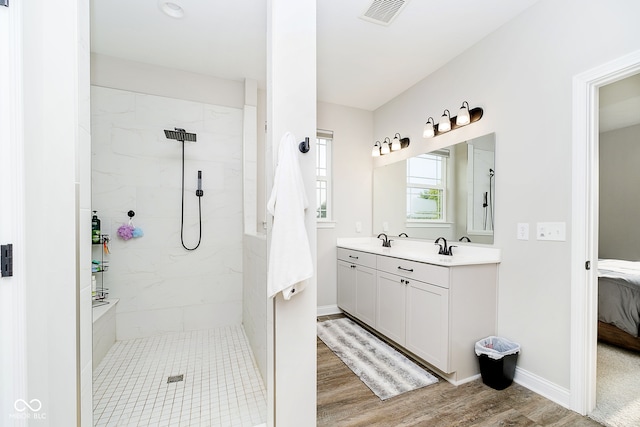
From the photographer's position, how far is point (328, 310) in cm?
347

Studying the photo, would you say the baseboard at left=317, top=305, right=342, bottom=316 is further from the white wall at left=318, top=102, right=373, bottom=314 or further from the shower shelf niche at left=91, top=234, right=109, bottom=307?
the shower shelf niche at left=91, top=234, right=109, bottom=307

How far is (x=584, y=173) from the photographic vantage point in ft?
5.40

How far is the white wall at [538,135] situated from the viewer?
1.66 metres

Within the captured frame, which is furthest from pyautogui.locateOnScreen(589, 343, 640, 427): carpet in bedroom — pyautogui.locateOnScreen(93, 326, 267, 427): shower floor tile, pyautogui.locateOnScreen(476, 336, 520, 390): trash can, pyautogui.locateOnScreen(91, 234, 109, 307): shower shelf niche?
pyautogui.locateOnScreen(91, 234, 109, 307): shower shelf niche

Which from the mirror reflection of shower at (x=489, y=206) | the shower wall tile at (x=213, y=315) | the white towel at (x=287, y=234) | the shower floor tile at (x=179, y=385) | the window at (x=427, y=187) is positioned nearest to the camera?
the white towel at (x=287, y=234)

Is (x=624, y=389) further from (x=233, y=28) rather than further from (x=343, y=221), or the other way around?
(x=233, y=28)

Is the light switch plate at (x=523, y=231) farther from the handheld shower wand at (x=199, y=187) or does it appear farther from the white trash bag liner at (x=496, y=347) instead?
the handheld shower wand at (x=199, y=187)

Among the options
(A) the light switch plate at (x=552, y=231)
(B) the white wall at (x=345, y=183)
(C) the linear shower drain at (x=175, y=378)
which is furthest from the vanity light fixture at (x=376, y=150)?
(C) the linear shower drain at (x=175, y=378)

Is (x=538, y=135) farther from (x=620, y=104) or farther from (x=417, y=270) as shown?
(x=620, y=104)

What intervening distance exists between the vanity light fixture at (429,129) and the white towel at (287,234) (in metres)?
2.01

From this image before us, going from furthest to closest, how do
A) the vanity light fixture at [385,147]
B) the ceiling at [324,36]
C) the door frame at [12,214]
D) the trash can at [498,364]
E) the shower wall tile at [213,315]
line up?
the vanity light fixture at [385,147]
the shower wall tile at [213,315]
the ceiling at [324,36]
the trash can at [498,364]
the door frame at [12,214]

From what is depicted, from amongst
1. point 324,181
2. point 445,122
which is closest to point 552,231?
point 445,122

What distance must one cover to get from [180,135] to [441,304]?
278cm

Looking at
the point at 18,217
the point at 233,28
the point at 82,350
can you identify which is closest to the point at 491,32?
the point at 233,28
